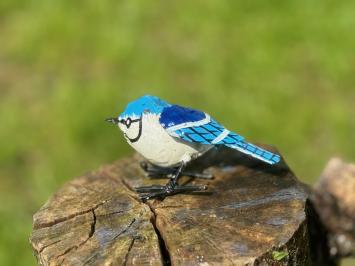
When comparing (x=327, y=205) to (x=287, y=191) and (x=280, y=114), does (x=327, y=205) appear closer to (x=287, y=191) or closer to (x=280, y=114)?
(x=287, y=191)

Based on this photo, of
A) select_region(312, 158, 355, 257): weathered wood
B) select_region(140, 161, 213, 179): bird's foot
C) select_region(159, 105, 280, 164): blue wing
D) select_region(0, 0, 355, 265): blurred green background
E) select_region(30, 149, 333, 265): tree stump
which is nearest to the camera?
select_region(30, 149, 333, 265): tree stump

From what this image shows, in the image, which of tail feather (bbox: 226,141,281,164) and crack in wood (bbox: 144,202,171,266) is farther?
tail feather (bbox: 226,141,281,164)

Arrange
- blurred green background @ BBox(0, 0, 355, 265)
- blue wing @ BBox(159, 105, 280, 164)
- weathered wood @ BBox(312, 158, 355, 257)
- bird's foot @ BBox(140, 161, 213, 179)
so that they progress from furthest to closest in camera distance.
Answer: blurred green background @ BBox(0, 0, 355, 265), weathered wood @ BBox(312, 158, 355, 257), bird's foot @ BBox(140, 161, 213, 179), blue wing @ BBox(159, 105, 280, 164)

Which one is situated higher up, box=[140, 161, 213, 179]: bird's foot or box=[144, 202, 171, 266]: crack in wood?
box=[140, 161, 213, 179]: bird's foot

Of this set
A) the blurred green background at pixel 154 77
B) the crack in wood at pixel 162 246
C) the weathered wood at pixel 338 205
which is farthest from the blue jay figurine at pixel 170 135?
the blurred green background at pixel 154 77

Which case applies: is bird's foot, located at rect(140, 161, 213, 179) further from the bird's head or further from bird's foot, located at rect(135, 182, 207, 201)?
the bird's head

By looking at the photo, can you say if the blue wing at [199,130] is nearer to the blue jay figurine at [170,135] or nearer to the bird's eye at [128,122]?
the blue jay figurine at [170,135]

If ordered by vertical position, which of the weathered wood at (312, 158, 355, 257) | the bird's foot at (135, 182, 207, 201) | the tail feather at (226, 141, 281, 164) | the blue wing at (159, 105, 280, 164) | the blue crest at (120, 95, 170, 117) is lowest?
the weathered wood at (312, 158, 355, 257)

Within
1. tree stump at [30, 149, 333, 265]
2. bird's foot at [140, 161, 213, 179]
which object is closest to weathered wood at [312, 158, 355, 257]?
tree stump at [30, 149, 333, 265]
